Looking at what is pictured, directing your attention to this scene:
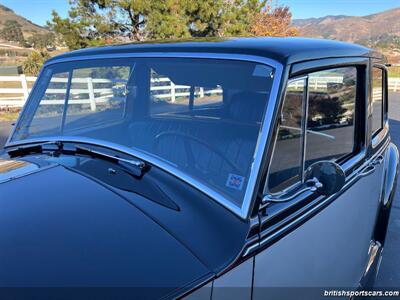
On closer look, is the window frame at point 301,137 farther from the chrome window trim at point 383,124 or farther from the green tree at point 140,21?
the green tree at point 140,21

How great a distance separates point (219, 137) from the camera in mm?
1669

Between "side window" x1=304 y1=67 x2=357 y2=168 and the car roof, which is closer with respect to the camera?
the car roof

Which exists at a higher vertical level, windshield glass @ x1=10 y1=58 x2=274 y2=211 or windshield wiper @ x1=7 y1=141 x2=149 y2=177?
windshield glass @ x1=10 y1=58 x2=274 y2=211

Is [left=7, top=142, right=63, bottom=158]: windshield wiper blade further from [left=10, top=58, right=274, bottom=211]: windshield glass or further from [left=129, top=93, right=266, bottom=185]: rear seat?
[left=129, top=93, right=266, bottom=185]: rear seat

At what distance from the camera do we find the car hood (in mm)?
1058

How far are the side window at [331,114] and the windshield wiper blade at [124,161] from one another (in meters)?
0.83

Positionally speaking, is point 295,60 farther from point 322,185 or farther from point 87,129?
point 87,129

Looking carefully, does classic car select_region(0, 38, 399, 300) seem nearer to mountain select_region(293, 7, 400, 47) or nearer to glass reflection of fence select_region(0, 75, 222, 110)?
glass reflection of fence select_region(0, 75, 222, 110)

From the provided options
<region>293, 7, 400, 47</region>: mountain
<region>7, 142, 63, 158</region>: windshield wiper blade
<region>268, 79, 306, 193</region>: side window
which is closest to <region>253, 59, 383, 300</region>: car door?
<region>268, 79, 306, 193</region>: side window

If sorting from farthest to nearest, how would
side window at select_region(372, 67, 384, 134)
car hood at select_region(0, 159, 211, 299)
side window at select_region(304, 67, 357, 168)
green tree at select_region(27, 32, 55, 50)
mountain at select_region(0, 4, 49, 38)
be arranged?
mountain at select_region(0, 4, 49, 38) < green tree at select_region(27, 32, 55, 50) < side window at select_region(372, 67, 384, 134) < side window at select_region(304, 67, 357, 168) < car hood at select_region(0, 159, 211, 299)

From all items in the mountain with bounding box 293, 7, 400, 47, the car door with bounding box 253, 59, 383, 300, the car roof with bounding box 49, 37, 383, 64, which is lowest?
the car door with bounding box 253, 59, 383, 300

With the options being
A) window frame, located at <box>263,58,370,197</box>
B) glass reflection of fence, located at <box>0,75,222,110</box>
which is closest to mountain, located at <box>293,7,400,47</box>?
window frame, located at <box>263,58,370,197</box>

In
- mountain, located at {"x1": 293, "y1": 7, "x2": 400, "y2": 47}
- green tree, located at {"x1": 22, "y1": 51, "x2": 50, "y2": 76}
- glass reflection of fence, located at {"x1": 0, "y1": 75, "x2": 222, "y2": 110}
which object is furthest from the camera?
mountain, located at {"x1": 293, "y1": 7, "x2": 400, "y2": 47}

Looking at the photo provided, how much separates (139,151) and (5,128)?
9011 mm
